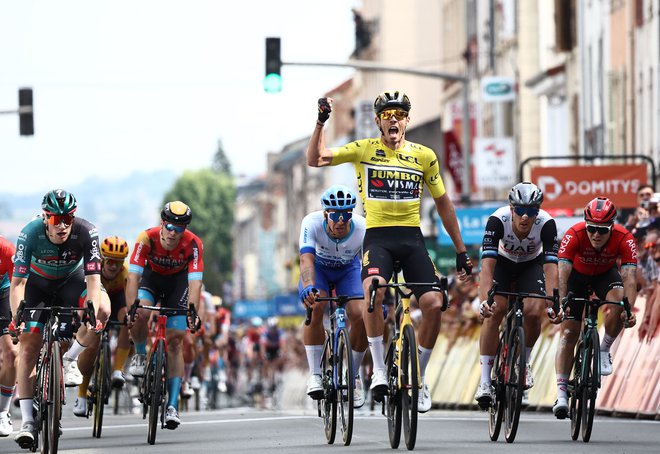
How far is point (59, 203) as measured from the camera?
48.5 ft

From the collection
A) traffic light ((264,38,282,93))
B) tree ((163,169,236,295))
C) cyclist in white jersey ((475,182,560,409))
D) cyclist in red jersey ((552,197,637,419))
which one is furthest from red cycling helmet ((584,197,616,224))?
tree ((163,169,236,295))

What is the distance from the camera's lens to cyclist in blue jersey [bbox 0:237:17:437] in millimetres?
16656

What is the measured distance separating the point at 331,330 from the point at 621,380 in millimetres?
6056

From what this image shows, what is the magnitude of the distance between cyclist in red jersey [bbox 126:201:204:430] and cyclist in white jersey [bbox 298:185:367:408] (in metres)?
1.56

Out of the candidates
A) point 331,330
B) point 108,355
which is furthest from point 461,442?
point 108,355

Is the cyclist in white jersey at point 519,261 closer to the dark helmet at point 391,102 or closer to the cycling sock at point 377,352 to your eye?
the cycling sock at point 377,352

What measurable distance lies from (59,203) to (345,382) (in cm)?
245

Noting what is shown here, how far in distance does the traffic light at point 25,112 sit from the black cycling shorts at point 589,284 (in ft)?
78.6

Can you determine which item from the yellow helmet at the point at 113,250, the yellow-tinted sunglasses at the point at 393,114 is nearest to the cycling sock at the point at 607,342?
the yellow-tinted sunglasses at the point at 393,114

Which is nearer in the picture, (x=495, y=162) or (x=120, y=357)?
(x=120, y=357)

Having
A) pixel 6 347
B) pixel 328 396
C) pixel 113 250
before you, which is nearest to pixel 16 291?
pixel 6 347

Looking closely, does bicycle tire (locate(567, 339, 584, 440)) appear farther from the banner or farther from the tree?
the tree

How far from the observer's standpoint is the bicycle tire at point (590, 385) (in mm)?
15328

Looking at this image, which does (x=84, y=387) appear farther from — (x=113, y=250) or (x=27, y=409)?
(x=27, y=409)
